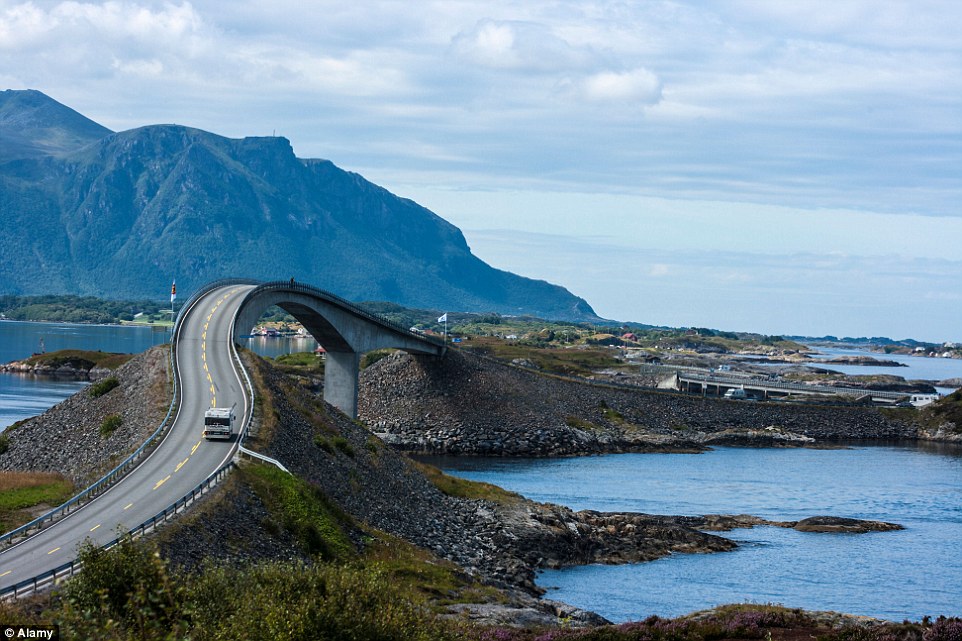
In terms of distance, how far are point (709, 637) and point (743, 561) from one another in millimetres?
32549

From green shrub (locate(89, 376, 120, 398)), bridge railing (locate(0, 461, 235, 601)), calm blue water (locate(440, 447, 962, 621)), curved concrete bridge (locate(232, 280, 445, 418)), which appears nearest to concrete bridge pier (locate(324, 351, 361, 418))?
curved concrete bridge (locate(232, 280, 445, 418))

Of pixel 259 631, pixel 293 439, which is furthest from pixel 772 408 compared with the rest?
pixel 259 631

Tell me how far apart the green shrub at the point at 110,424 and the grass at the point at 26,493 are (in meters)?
6.28

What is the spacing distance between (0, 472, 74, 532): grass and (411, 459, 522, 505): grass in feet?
91.4

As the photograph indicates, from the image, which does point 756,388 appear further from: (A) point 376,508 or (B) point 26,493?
(B) point 26,493

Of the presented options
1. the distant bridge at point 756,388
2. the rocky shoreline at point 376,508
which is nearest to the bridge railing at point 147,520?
the rocky shoreline at point 376,508

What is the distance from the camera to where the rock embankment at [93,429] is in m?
59.8

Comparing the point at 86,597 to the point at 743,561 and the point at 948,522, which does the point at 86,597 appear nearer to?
the point at 743,561

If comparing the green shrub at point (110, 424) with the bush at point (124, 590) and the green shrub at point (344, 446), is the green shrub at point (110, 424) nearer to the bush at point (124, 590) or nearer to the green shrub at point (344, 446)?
the green shrub at point (344, 446)

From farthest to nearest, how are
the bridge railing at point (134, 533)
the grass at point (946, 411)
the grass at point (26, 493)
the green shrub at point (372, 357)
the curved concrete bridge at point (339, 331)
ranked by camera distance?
the green shrub at point (372, 357) < the grass at point (946, 411) < the curved concrete bridge at point (339, 331) < the grass at point (26, 493) < the bridge railing at point (134, 533)

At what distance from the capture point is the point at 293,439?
65.0 metres

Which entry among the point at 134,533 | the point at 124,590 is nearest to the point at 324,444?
the point at 134,533

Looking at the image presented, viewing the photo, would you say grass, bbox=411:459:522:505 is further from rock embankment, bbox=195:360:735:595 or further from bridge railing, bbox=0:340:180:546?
bridge railing, bbox=0:340:180:546

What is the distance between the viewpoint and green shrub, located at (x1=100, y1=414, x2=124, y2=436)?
6378 cm
